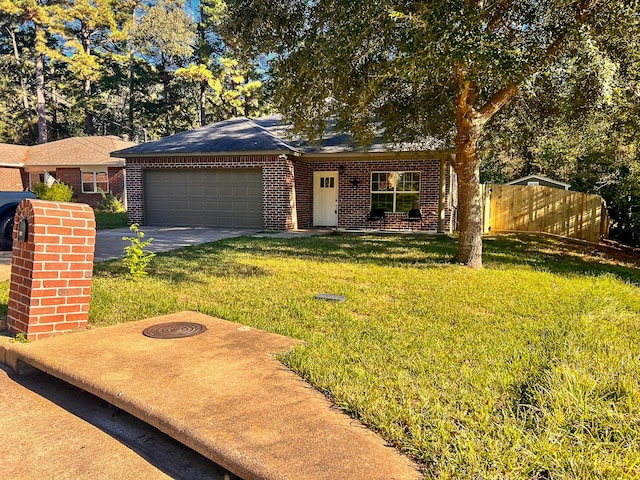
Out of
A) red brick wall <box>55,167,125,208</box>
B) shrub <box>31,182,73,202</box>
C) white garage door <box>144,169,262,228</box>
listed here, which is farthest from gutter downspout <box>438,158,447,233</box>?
red brick wall <box>55,167,125,208</box>

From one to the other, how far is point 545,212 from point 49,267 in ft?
52.5

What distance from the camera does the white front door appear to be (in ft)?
51.1

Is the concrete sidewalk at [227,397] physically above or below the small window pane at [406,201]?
below

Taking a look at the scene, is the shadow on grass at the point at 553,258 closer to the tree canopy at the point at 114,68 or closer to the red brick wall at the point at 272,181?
the red brick wall at the point at 272,181

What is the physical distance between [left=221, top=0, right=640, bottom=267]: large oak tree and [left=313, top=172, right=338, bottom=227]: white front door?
213 inches

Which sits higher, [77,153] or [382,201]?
[77,153]

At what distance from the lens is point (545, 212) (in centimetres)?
1588

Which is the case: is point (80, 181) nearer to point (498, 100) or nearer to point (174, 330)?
point (498, 100)

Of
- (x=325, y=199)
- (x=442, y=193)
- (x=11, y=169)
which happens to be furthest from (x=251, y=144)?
(x=11, y=169)

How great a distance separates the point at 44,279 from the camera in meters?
3.83

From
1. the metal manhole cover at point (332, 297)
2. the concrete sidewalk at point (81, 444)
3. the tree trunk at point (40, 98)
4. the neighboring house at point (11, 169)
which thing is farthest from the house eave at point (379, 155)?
the tree trunk at point (40, 98)

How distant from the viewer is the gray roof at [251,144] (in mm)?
13853

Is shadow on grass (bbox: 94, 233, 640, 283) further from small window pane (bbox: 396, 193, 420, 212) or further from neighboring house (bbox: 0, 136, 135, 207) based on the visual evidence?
neighboring house (bbox: 0, 136, 135, 207)

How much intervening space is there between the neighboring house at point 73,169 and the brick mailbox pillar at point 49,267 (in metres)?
20.6
